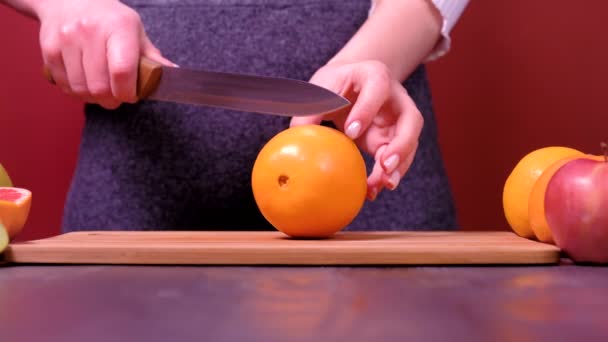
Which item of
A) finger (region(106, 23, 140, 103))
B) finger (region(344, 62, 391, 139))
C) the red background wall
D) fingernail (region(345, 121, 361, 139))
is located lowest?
the red background wall

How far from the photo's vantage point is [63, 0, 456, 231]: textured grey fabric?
1.23 metres

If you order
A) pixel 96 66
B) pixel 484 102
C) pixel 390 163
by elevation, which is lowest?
pixel 484 102

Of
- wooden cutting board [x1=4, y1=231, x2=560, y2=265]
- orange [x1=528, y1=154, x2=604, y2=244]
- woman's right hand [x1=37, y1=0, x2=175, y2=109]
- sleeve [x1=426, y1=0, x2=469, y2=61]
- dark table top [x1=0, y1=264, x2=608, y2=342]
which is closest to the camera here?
dark table top [x1=0, y1=264, x2=608, y2=342]

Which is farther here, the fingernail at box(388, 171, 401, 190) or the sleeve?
the sleeve

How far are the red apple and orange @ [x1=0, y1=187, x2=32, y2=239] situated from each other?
22.6 inches

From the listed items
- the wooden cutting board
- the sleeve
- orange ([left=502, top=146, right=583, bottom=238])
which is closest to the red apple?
the wooden cutting board

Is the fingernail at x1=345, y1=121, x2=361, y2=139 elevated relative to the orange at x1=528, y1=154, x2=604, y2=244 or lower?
elevated

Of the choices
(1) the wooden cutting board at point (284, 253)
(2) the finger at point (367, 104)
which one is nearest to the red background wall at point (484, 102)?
(2) the finger at point (367, 104)

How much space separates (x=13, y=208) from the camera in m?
0.85

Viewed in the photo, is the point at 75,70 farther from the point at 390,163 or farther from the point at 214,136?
the point at 390,163

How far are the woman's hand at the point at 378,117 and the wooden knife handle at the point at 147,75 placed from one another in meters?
0.20

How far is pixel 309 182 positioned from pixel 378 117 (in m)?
0.23

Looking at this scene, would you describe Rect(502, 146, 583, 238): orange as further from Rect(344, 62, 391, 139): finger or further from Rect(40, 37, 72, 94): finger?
Rect(40, 37, 72, 94): finger

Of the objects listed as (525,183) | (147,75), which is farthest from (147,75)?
(525,183)
